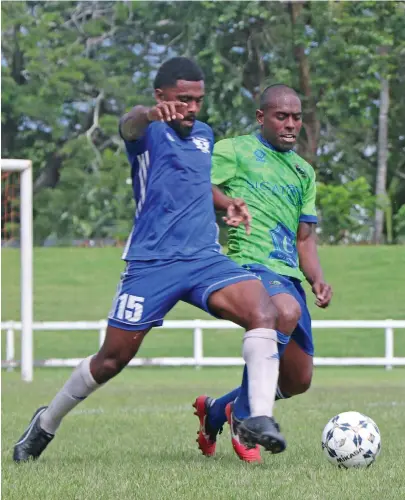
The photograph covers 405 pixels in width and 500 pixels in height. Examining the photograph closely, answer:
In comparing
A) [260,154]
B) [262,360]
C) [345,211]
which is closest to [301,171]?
[260,154]

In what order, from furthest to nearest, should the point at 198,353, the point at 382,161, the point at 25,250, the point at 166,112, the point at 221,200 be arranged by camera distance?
the point at 382,161 → the point at 198,353 → the point at 25,250 → the point at 221,200 → the point at 166,112

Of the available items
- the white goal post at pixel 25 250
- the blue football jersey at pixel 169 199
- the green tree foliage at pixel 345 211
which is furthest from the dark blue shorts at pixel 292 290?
the green tree foliage at pixel 345 211

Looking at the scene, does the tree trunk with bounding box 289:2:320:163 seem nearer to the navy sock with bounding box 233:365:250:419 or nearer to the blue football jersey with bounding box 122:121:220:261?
the blue football jersey with bounding box 122:121:220:261

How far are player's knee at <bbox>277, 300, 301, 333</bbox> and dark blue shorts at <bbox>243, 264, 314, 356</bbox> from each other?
12cm

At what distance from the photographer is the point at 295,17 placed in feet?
115

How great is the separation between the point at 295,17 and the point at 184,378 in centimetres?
1902

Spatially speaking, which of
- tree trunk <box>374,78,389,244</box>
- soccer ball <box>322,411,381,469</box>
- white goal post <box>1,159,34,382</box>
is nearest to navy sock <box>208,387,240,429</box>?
soccer ball <box>322,411,381,469</box>

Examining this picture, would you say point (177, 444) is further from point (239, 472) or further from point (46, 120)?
point (46, 120)

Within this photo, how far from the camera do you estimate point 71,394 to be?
712 cm

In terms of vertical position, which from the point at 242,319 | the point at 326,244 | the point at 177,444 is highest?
the point at 242,319

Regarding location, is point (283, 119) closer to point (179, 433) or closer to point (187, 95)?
point (187, 95)

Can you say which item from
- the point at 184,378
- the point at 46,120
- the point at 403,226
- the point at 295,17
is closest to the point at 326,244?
the point at 403,226

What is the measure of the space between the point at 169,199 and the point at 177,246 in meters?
0.27

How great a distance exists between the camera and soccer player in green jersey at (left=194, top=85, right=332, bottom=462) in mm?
7133
